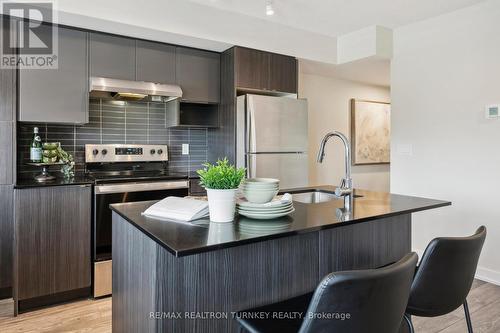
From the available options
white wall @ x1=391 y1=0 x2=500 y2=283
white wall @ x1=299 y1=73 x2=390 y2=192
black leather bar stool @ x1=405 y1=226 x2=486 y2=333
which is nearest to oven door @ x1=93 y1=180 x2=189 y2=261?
black leather bar stool @ x1=405 y1=226 x2=486 y2=333

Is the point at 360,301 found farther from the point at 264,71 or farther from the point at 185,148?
the point at 185,148

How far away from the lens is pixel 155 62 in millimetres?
3209

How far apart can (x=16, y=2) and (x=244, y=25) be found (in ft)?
6.03

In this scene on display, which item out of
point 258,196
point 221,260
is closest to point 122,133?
point 258,196

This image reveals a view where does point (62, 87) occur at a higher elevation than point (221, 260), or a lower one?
higher

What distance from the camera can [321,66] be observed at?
164 inches

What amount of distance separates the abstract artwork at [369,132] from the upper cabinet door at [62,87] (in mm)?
3721

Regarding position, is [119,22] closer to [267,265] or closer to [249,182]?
[249,182]

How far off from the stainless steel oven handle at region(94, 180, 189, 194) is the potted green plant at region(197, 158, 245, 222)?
5.41 ft

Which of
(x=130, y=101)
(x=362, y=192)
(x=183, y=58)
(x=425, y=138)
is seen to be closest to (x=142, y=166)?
(x=130, y=101)

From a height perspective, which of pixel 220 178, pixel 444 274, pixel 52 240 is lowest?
pixel 52 240

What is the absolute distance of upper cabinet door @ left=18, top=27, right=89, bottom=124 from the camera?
266cm

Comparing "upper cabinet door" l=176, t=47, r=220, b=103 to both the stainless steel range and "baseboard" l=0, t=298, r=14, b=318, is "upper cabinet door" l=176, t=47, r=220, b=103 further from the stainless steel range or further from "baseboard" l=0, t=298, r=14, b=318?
"baseboard" l=0, t=298, r=14, b=318

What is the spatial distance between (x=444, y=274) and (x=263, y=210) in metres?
0.75
